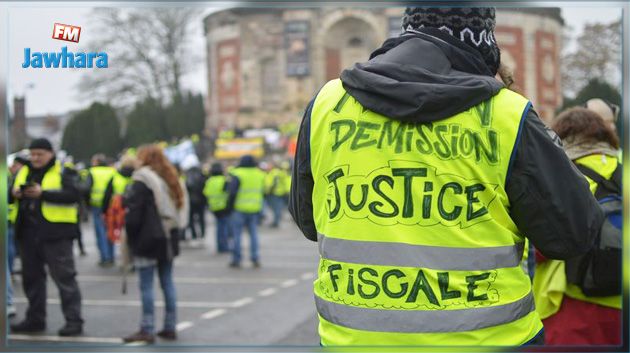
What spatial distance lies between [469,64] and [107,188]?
12266 mm

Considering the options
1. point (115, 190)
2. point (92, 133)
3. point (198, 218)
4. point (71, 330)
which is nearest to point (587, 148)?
point (71, 330)

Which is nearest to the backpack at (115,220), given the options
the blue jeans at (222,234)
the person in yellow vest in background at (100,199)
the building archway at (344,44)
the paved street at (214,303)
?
the paved street at (214,303)

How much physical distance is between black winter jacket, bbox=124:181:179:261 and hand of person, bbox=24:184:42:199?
0.79m

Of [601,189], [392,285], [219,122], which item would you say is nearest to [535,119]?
[392,285]

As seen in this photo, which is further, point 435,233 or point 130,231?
point 130,231

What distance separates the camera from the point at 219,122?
204 ft

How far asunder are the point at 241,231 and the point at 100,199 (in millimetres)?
2661

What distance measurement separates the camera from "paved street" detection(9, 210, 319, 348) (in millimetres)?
7793

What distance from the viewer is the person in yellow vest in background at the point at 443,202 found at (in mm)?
2285

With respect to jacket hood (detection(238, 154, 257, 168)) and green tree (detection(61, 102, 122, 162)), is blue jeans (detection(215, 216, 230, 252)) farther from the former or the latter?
green tree (detection(61, 102, 122, 162))


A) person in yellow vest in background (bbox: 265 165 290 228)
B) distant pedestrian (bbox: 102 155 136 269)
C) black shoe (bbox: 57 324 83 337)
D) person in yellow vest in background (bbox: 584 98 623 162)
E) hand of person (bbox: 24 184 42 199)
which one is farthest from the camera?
person in yellow vest in background (bbox: 265 165 290 228)

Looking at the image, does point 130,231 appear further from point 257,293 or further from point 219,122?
point 219,122

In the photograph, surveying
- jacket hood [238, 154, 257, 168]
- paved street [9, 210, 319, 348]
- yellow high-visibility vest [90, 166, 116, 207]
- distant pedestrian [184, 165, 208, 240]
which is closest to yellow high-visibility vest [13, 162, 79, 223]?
paved street [9, 210, 319, 348]

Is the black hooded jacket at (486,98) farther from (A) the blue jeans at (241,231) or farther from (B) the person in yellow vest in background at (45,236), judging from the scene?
(A) the blue jeans at (241,231)
